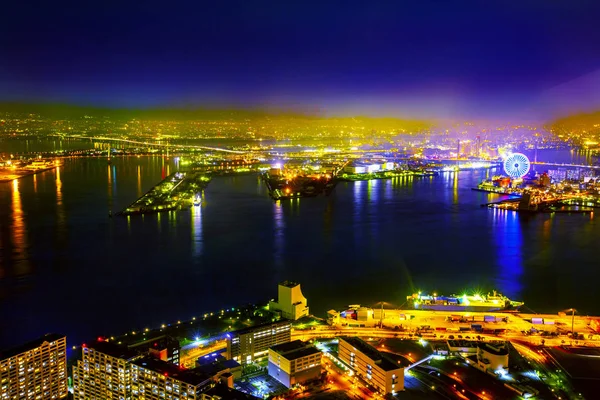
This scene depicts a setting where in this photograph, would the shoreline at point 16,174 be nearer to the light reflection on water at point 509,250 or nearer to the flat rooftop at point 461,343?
the light reflection on water at point 509,250

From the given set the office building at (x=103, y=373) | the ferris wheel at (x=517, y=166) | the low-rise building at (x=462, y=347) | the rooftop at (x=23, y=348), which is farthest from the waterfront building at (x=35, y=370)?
the ferris wheel at (x=517, y=166)

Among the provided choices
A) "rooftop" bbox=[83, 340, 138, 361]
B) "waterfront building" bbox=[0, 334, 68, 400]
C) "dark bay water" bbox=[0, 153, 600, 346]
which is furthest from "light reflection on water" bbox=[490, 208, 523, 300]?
"waterfront building" bbox=[0, 334, 68, 400]

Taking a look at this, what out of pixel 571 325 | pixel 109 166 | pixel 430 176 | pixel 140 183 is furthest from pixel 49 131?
pixel 571 325

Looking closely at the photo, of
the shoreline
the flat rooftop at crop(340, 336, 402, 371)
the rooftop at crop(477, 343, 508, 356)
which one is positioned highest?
the shoreline

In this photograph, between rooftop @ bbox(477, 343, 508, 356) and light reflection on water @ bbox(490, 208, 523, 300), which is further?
light reflection on water @ bbox(490, 208, 523, 300)

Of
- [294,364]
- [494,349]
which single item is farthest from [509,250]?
[294,364]

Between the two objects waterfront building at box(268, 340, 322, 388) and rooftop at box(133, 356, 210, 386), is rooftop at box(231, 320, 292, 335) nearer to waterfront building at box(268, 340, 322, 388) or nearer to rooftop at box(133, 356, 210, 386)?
waterfront building at box(268, 340, 322, 388)

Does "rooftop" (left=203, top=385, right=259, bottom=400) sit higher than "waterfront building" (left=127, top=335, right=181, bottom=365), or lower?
higher
